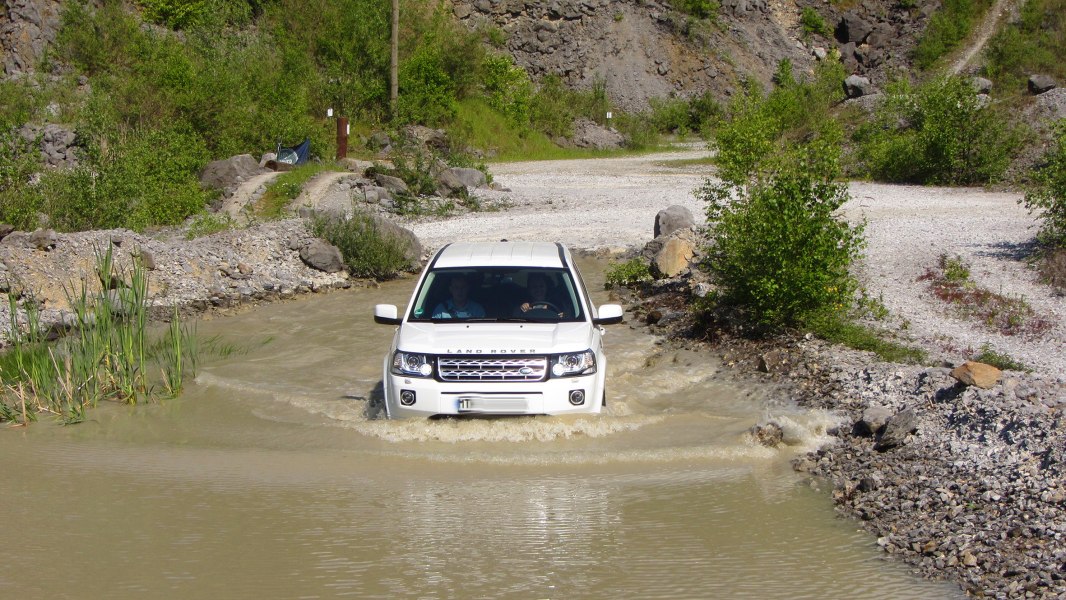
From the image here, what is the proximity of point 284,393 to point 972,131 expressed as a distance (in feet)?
63.8

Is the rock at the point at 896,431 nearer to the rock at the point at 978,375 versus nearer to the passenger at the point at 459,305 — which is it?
the rock at the point at 978,375

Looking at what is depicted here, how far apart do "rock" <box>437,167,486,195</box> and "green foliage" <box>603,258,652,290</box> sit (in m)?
9.15

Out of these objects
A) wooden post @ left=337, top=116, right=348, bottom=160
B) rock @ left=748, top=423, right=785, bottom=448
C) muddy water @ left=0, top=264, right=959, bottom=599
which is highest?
wooden post @ left=337, top=116, right=348, bottom=160

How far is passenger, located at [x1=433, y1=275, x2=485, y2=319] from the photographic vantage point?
845 cm

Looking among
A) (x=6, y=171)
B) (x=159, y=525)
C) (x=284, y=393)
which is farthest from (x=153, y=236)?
(x=159, y=525)

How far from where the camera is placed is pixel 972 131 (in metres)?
24.1

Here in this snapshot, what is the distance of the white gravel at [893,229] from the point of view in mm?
10790

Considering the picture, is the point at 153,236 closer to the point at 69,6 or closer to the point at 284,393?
the point at 284,393

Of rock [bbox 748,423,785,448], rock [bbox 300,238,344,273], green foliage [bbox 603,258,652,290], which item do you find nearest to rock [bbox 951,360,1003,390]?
rock [bbox 748,423,785,448]

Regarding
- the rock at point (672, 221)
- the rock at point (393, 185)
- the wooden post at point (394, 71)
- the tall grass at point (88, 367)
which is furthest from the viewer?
the wooden post at point (394, 71)

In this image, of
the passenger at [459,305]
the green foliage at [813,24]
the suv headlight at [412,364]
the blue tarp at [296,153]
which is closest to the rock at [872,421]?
the passenger at [459,305]

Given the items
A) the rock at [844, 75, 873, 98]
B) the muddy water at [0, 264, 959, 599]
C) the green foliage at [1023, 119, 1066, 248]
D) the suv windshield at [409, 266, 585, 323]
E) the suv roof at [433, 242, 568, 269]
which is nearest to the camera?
the muddy water at [0, 264, 959, 599]

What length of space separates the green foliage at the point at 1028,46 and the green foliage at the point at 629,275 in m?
21.3

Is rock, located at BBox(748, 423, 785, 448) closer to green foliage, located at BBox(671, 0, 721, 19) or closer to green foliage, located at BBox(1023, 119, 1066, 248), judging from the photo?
green foliage, located at BBox(1023, 119, 1066, 248)
